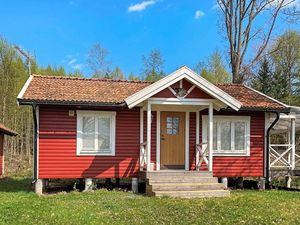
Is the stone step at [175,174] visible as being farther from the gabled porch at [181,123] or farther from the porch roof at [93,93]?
the porch roof at [93,93]

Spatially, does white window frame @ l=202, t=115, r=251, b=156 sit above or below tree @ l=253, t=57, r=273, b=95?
below

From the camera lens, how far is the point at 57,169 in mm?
13094

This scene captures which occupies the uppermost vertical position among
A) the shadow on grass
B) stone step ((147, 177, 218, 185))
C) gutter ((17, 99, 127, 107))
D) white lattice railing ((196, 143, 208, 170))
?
gutter ((17, 99, 127, 107))

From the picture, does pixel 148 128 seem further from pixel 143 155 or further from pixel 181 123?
pixel 181 123

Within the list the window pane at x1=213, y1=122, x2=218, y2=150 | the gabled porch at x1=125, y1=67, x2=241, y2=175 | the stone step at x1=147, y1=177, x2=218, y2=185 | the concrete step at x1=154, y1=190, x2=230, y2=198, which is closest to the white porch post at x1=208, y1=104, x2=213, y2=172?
the gabled porch at x1=125, y1=67, x2=241, y2=175

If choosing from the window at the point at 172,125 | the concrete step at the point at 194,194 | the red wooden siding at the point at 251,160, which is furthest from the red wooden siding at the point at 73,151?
the red wooden siding at the point at 251,160

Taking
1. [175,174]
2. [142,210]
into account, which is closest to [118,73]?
[175,174]

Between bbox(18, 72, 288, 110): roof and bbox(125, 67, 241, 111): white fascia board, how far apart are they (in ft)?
2.33

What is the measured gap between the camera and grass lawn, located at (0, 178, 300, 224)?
826 centimetres

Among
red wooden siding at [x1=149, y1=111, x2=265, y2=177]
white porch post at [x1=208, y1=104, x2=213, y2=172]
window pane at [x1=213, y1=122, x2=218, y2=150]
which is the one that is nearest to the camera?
white porch post at [x1=208, y1=104, x2=213, y2=172]

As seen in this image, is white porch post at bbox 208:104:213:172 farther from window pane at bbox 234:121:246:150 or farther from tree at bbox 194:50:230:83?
tree at bbox 194:50:230:83

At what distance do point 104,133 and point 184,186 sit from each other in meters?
3.47

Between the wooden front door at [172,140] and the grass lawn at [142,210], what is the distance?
Result: 2727 millimetres

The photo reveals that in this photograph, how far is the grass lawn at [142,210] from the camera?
826 centimetres
